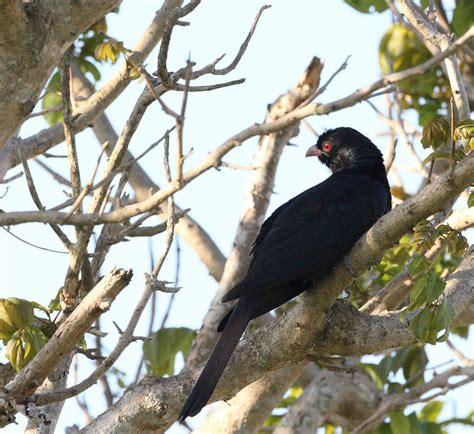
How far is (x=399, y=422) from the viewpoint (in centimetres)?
675

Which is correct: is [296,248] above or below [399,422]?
above

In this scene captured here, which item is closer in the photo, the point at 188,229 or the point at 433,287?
the point at 433,287

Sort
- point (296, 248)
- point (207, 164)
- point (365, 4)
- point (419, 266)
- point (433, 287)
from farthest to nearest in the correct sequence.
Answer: point (365, 4)
point (296, 248)
point (419, 266)
point (433, 287)
point (207, 164)

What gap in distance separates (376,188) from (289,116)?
2550 millimetres

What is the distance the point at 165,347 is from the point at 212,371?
207 cm

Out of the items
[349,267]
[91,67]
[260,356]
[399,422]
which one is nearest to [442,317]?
[349,267]

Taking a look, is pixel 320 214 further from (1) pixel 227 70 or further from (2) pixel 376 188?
(1) pixel 227 70

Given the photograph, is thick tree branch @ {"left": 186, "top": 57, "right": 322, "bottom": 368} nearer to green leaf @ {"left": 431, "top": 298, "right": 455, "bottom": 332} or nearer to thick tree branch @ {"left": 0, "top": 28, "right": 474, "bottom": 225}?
green leaf @ {"left": 431, "top": 298, "right": 455, "bottom": 332}

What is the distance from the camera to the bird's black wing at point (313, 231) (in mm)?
5191

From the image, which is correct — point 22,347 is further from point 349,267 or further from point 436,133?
point 436,133

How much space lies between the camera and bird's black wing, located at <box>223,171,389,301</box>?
5.19m

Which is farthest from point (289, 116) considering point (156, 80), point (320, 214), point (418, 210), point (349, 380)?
point (349, 380)

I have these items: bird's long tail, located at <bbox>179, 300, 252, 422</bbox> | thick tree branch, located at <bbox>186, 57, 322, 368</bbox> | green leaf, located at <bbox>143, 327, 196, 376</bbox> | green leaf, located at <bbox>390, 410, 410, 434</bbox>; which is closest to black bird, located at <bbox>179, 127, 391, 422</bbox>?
bird's long tail, located at <bbox>179, 300, 252, 422</bbox>

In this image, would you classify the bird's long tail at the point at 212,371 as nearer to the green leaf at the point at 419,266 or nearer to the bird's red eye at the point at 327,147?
the green leaf at the point at 419,266
